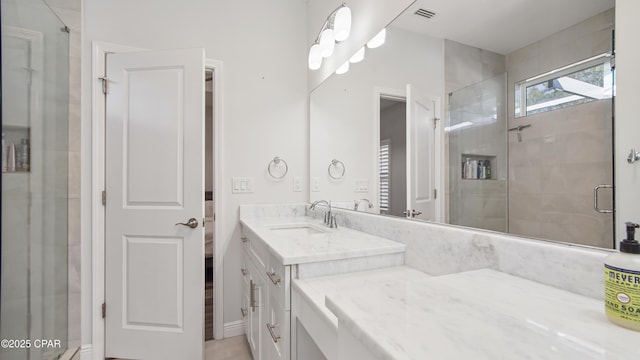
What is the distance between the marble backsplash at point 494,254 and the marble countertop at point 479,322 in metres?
0.04

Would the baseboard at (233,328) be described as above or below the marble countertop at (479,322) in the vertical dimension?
below

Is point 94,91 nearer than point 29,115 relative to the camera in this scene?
No

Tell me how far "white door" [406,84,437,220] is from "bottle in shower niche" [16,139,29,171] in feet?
7.18

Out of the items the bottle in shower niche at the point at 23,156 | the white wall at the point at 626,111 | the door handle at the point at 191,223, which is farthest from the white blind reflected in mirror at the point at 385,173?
the bottle in shower niche at the point at 23,156

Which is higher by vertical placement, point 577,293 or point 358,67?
point 358,67

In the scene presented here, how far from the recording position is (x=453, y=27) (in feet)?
3.48

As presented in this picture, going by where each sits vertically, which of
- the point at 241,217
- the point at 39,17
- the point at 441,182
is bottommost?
the point at 241,217

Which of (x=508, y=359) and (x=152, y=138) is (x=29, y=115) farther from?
(x=508, y=359)

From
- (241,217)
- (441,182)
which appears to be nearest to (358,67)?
(441,182)

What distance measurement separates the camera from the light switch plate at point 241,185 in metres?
2.15

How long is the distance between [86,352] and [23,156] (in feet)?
4.26

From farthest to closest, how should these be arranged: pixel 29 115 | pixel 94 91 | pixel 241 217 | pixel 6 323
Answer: pixel 241 217
pixel 94 91
pixel 29 115
pixel 6 323

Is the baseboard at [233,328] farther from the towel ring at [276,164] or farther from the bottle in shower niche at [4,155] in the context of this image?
the bottle in shower niche at [4,155]

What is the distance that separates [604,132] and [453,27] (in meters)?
0.66
